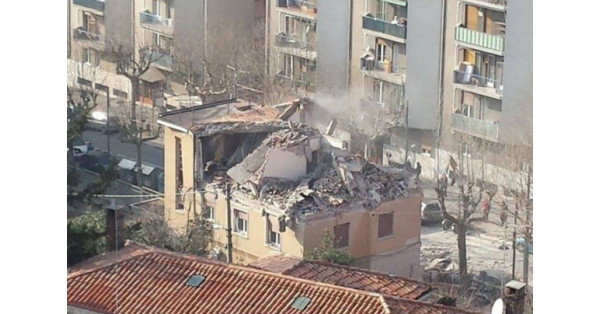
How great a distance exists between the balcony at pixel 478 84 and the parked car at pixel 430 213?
0.35 meters

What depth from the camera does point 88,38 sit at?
5074mm

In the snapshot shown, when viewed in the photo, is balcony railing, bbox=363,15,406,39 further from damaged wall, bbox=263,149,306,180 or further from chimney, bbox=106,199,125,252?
chimney, bbox=106,199,125,252

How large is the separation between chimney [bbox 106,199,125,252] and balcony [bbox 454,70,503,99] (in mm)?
1091

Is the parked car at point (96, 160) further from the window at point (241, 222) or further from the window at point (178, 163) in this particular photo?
the window at point (241, 222)

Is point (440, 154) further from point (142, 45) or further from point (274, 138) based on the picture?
point (142, 45)

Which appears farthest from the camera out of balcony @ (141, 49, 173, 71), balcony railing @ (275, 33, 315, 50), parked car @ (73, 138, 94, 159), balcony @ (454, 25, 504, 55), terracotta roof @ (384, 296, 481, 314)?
parked car @ (73, 138, 94, 159)

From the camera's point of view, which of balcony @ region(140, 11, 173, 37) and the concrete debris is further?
balcony @ region(140, 11, 173, 37)

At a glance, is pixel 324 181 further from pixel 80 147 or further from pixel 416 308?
pixel 80 147

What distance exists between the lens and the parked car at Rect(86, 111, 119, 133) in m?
5.06

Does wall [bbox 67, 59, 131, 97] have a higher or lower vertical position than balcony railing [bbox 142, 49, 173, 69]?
lower

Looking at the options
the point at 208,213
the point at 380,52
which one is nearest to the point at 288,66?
the point at 380,52

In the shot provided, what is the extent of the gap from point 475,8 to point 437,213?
60 cm

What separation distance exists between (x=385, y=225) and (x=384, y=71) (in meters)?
0.44

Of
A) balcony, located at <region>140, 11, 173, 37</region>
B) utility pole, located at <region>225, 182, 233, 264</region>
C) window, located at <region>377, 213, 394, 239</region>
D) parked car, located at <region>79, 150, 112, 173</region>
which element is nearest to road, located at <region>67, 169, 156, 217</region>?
parked car, located at <region>79, 150, 112, 173</region>
